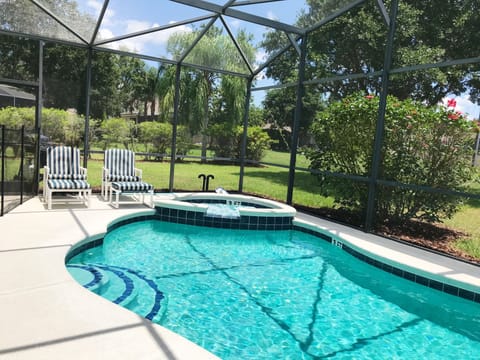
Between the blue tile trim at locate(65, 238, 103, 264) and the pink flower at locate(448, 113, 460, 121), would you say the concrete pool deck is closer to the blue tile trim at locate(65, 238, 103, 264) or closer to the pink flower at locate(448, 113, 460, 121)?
the blue tile trim at locate(65, 238, 103, 264)

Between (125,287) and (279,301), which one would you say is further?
(279,301)

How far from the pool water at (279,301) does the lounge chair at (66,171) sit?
139 cm

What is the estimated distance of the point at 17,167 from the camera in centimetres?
647

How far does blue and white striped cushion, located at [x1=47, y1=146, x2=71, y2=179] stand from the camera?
7090 mm

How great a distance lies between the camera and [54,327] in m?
2.54

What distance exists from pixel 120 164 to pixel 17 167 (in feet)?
6.21

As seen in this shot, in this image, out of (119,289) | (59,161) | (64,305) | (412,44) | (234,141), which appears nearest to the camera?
(64,305)

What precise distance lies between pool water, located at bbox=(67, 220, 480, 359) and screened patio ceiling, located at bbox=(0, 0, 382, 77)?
4135mm

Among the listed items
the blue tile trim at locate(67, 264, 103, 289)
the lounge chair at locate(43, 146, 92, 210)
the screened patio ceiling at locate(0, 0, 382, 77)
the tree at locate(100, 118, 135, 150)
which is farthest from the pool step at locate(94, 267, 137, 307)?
the tree at locate(100, 118, 135, 150)

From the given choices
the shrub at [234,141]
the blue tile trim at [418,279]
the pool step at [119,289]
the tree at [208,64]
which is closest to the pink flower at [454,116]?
the blue tile trim at [418,279]

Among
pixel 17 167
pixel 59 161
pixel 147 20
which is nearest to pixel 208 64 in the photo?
pixel 147 20

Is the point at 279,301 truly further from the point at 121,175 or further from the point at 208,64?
the point at 208,64

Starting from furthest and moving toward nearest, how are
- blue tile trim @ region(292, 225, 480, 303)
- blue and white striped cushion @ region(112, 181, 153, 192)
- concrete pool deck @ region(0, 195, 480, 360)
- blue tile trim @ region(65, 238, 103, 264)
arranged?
blue and white striped cushion @ region(112, 181, 153, 192), blue tile trim @ region(65, 238, 103, 264), blue tile trim @ region(292, 225, 480, 303), concrete pool deck @ region(0, 195, 480, 360)

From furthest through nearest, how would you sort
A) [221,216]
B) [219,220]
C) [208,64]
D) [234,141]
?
[234,141], [208,64], [219,220], [221,216]
